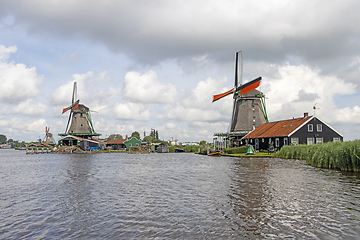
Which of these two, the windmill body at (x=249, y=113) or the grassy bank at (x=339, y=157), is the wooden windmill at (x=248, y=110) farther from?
the grassy bank at (x=339, y=157)

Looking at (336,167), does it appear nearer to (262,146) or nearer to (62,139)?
(262,146)

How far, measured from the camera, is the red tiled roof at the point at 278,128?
140 feet

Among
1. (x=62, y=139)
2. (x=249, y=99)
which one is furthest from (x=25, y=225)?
(x=62, y=139)

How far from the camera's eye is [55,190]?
1567cm

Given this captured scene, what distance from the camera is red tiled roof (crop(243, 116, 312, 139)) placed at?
42.6 meters

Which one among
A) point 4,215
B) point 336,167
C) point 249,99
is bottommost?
point 4,215

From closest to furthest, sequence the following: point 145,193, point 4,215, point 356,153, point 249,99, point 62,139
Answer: point 4,215, point 145,193, point 356,153, point 249,99, point 62,139

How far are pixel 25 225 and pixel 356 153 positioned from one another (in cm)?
2010

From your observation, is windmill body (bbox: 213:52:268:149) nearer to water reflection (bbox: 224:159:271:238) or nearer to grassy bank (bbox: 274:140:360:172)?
grassy bank (bbox: 274:140:360:172)

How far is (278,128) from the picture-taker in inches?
1852

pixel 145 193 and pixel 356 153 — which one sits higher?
pixel 356 153

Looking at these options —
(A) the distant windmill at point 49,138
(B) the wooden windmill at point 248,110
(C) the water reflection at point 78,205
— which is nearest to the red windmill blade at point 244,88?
(B) the wooden windmill at point 248,110

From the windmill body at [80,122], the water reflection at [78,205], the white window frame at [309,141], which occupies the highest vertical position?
the windmill body at [80,122]

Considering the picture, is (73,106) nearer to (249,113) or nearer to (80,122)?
(80,122)
